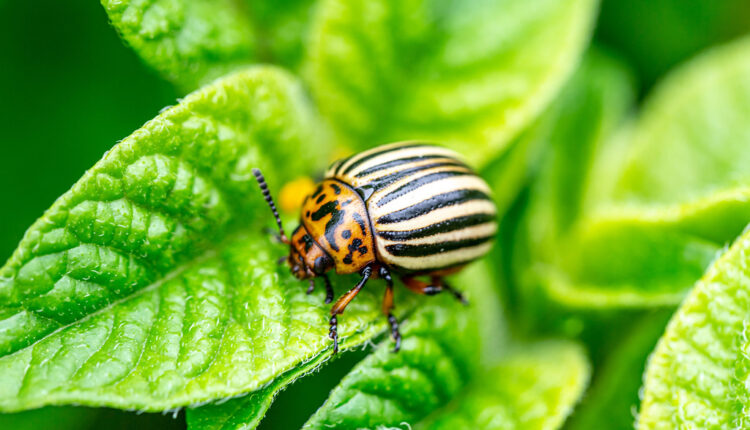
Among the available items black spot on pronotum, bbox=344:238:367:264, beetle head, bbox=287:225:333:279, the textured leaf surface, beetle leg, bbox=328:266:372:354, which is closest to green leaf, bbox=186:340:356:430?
the textured leaf surface

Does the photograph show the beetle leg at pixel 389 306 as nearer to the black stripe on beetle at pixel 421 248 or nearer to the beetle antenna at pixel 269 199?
the black stripe on beetle at pixel 421 248

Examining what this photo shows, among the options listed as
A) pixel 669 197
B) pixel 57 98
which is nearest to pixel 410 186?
pixel 669 197

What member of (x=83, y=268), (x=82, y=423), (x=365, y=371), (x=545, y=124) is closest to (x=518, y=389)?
(x=365, y=371)

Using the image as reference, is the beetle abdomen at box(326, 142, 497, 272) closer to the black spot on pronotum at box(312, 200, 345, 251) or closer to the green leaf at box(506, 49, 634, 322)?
the black spot on pronotum at box(312, 200, 345, 251)

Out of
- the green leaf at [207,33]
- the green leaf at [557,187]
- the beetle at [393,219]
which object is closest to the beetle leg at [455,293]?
the beetle at [393,219]

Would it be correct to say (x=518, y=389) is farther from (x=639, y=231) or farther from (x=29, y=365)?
(x=29, y=365)

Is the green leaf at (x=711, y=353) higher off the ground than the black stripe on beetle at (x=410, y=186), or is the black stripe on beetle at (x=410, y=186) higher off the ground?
the black stripe on beetle at (x=410, y=186)
